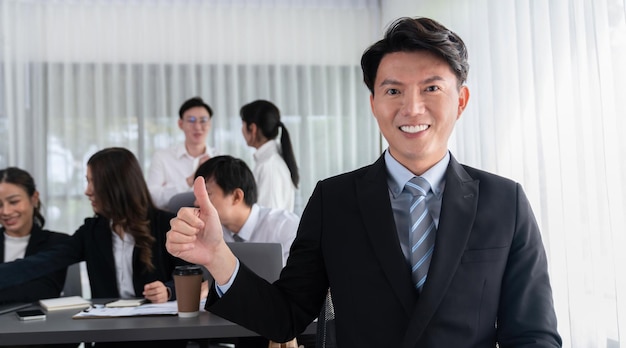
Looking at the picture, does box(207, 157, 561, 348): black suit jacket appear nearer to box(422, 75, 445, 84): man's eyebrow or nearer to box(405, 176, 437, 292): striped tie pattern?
box(405, 176, 437, 292): striped tie pattern

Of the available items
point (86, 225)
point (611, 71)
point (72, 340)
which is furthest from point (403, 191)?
point (86, 225)

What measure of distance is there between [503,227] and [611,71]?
1.42 meters

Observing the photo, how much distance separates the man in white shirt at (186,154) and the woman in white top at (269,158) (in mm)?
427

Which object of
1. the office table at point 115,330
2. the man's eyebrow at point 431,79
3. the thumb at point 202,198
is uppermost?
the man's eyebrow at point 431,79

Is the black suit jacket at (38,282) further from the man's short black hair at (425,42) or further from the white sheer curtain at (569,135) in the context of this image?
the white sheer curtain at (569,135)

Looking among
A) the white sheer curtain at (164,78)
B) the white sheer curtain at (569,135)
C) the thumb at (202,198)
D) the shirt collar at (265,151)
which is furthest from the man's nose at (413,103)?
the white sheer curtain at (164,78)

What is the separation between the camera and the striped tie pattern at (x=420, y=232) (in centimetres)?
124

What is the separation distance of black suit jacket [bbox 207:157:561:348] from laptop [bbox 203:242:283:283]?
3.75ft

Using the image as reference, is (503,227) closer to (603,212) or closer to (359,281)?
(359,281)

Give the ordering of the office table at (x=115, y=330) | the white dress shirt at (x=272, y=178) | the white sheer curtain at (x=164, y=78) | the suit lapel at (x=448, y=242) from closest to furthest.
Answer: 1. the suit lapel at (x=448, y=242)
2. the office table at (x=115, y=330)
3. the white dress shirt at (x=272, y=178)
4. the white sheer curtain at (x=164, y=78)

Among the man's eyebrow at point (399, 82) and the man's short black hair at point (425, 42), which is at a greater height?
the man's short black hair at point (425, 42)

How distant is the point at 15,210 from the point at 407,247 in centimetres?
244

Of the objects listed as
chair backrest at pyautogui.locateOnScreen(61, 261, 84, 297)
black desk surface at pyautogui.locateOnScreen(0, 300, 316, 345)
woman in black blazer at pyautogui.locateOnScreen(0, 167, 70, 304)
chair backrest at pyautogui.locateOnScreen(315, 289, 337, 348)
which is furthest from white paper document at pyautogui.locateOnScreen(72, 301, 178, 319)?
chair backrest at pyautogui.locateOnScreen(315, 289, 337, 348)

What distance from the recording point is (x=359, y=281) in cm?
123
